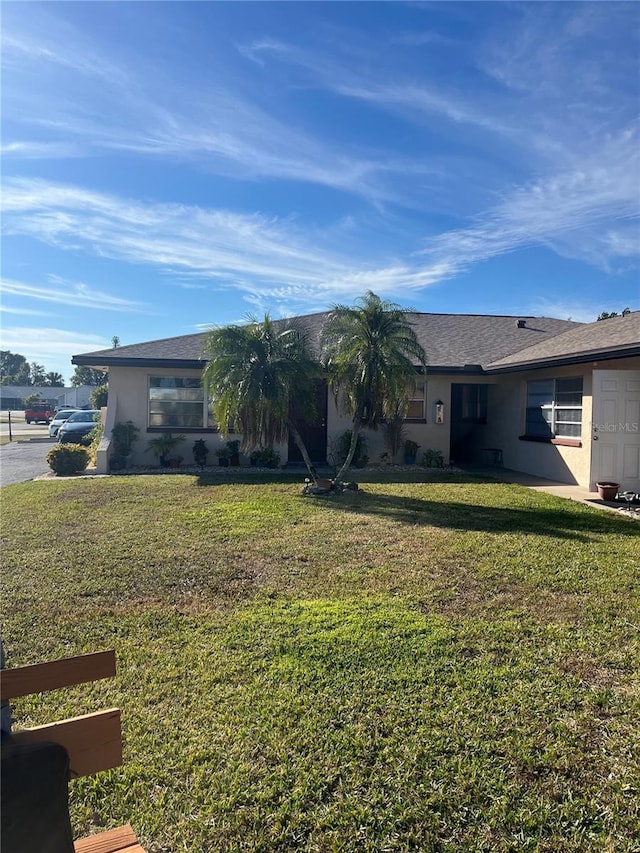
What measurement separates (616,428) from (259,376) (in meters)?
7.53

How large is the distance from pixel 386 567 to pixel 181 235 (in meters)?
10.7

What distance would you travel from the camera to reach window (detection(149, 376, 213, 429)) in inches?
572

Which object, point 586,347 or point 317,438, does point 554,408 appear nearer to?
point 586,347

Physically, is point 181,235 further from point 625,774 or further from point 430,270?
point 625,774

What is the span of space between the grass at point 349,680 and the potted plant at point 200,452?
700 cm

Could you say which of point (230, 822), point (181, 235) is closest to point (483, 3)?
point (181, 235)

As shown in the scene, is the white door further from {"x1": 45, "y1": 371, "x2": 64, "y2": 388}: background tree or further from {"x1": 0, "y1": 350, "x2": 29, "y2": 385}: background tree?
{"x1": 0, "y1": 350, "x2": 29, "y2": 385}: background tree

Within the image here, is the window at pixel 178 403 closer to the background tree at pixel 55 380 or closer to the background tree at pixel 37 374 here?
the background tree at pixel 55 380

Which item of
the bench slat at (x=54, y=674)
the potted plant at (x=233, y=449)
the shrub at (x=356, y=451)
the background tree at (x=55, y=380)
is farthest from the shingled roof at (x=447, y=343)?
the background tree at (x=55, y=380)

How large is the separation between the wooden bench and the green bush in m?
12.4

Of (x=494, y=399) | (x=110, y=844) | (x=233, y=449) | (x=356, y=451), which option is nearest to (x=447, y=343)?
(x=494, y=399)

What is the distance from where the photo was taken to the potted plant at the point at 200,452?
14242mm

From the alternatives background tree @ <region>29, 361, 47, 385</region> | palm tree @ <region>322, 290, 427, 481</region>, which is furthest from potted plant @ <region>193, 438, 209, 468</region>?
background tree @ <region>29, 361, 47, 385</region>

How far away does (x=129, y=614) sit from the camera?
4.53 metres
